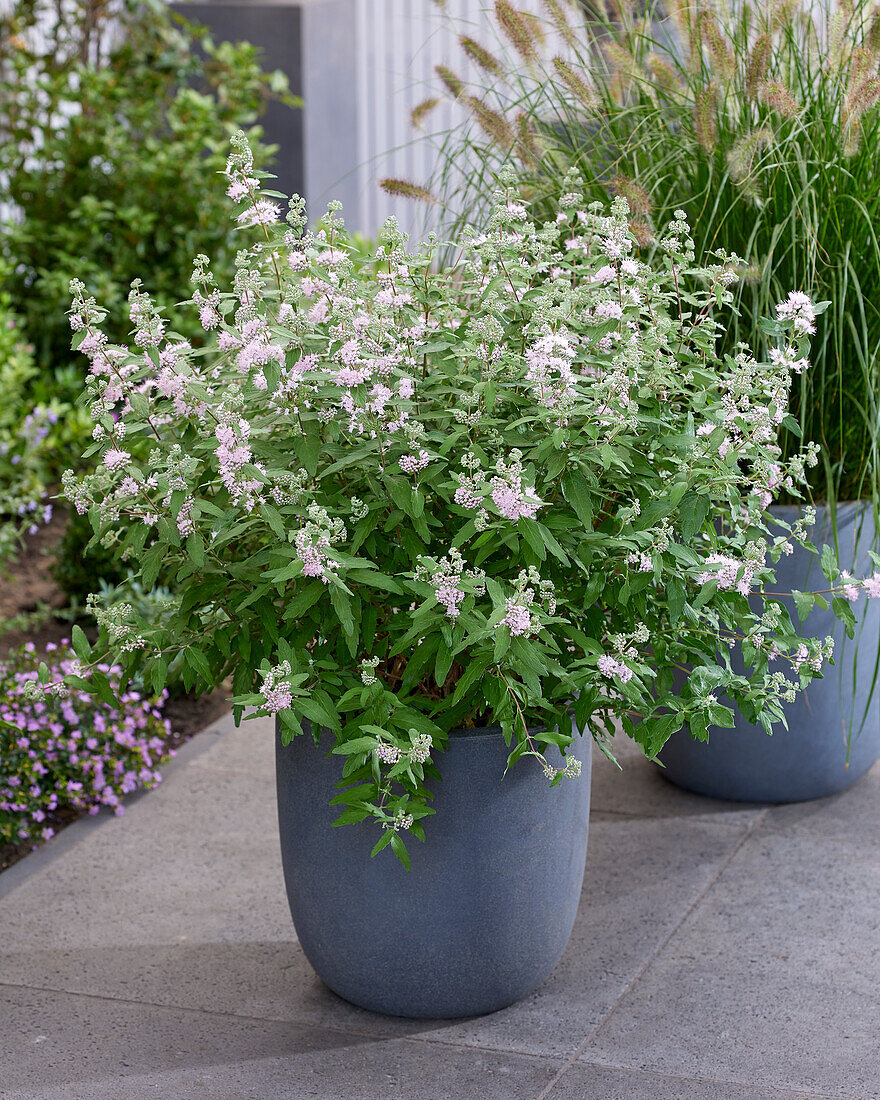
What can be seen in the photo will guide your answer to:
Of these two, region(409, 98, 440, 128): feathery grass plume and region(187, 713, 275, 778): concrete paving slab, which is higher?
region(409, 98, 440, 128): feathery grass plume

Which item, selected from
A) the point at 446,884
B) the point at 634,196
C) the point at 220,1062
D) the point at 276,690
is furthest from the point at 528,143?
the point at 220,1062

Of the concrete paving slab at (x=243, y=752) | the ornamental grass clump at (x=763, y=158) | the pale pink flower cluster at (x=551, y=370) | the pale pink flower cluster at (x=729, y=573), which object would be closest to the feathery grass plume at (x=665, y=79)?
the ornamental grass clump at (x=763, y=158)

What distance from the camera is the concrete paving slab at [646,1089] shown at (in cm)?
206

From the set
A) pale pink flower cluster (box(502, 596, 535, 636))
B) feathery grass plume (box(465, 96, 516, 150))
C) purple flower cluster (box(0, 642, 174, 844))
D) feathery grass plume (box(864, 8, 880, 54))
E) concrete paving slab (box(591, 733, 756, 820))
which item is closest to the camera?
pale pink flower cluster (box(502, 596, 535, 636))

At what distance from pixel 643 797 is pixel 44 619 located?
201 centimetres

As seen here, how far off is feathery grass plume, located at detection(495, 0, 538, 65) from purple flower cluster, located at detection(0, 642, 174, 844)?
1632 mm

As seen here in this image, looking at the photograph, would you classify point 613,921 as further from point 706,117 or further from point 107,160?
point 107,160

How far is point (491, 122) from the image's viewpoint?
2607 millimetres

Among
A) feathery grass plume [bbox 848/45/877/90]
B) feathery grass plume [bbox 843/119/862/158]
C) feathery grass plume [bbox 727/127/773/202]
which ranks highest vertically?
feathery grass plume [bbox 848/45/877/90]

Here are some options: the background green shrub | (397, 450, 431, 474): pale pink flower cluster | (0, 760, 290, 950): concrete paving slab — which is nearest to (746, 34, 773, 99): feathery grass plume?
(397, 450, 431, 474): pale pink flower cluster

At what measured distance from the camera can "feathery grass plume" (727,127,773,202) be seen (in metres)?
2.47

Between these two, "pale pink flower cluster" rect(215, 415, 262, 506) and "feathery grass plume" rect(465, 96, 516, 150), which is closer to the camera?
"pale pink flower cluster" rect(215, 415, 262, 506)

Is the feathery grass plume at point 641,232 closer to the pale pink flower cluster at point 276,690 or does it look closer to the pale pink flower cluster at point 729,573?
the pale pink flower cluster at point 729,573

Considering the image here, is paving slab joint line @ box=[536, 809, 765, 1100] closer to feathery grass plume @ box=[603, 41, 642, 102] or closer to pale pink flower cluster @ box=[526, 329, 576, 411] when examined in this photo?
pale pink flower cluster @ box=[526, 329, 576, 411]
